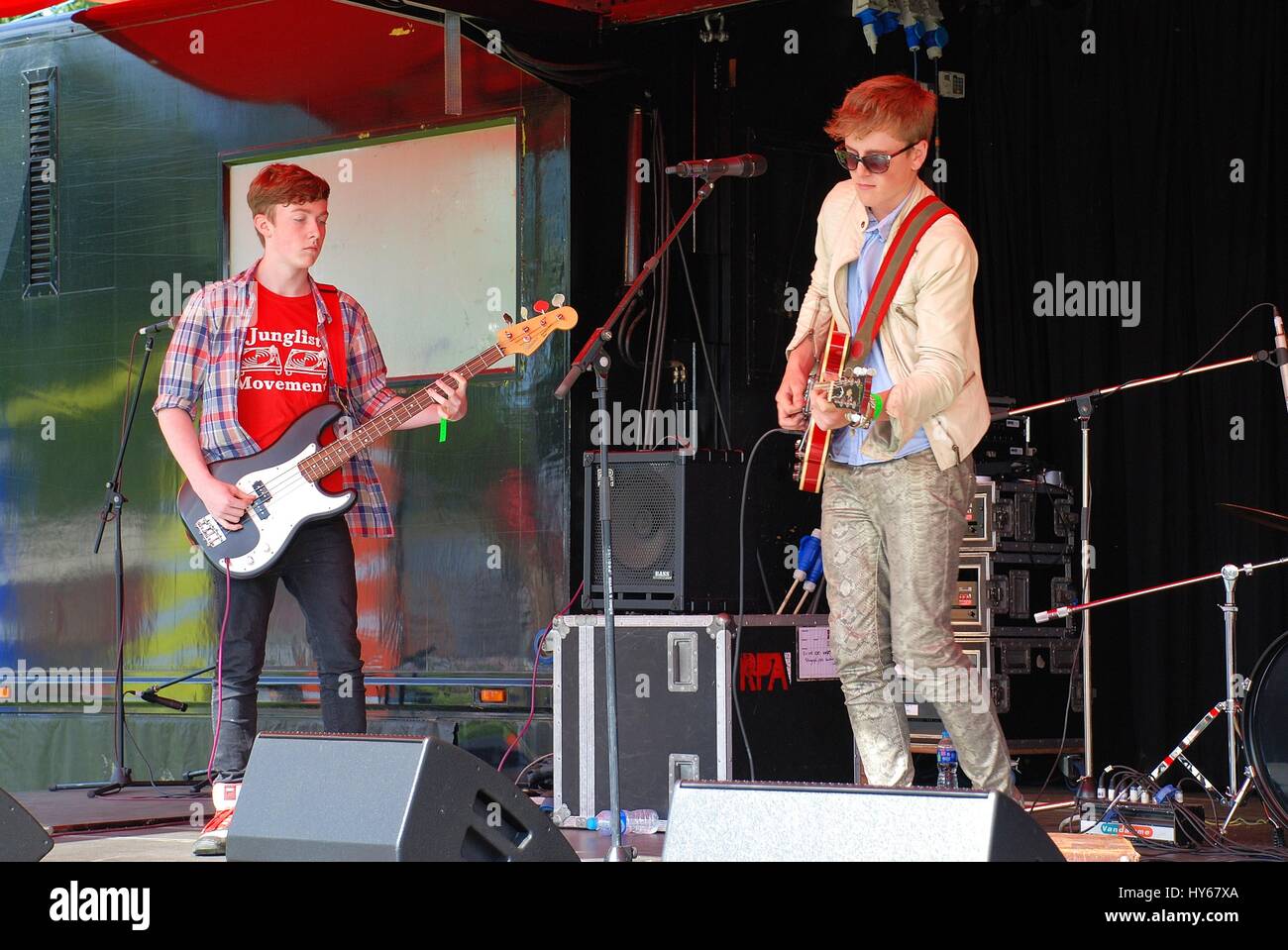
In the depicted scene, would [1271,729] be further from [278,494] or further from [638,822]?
[278,494]

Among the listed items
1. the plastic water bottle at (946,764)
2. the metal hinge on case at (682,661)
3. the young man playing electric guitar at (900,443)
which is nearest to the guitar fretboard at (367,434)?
the metal hinge on case at (682,661)

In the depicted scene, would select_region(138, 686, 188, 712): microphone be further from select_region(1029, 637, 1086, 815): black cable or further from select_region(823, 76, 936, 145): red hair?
select_region(823, 76, 936, 145): red hair

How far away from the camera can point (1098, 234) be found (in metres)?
7.11

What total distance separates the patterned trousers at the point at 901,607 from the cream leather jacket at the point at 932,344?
0.09 meters

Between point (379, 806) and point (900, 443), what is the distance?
2114mm

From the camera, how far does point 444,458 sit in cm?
716

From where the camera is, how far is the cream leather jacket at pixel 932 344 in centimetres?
396

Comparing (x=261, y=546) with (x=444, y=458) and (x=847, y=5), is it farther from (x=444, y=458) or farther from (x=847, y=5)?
(x=847, y=5)

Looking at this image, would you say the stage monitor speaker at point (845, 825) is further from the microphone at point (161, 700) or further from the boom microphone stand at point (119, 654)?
the microphone at point (161, 700)

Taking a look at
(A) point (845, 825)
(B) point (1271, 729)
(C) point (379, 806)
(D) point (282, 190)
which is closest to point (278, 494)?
(D) point (282, 190)

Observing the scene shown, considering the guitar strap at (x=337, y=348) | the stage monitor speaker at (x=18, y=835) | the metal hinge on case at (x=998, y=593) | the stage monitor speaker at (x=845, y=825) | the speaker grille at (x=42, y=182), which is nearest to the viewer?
the stage monitor speaker at (x=845, y=825)

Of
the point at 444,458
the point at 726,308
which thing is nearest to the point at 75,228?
the point at 444,458
